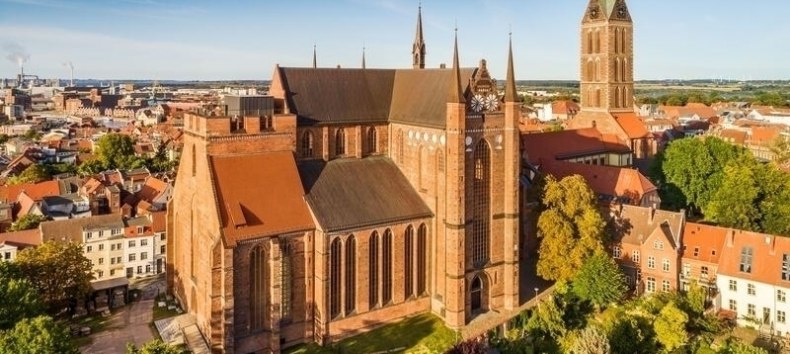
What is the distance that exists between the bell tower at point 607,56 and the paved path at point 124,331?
211 ft

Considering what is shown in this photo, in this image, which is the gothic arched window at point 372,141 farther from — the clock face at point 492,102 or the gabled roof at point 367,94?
the clock face at point 492,102

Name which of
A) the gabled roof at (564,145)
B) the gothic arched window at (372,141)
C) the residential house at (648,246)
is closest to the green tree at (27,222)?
the gothic arched window at (372,141)

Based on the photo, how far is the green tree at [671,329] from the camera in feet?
134

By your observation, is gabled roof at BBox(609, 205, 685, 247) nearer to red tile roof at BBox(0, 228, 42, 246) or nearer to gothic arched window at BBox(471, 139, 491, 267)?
gothic arched window at BBox(471, 139, 491, 267)

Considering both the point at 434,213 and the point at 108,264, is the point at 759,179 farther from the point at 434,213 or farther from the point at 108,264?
the point at 108,264

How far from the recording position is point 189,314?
47688 millimetres

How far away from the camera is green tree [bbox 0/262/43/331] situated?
→ 37438 millimetres

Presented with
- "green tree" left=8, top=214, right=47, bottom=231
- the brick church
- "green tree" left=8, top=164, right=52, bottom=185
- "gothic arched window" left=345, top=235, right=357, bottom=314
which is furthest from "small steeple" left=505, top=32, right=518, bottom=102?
"green tree" left=8, top=164, right=52, bottom=185

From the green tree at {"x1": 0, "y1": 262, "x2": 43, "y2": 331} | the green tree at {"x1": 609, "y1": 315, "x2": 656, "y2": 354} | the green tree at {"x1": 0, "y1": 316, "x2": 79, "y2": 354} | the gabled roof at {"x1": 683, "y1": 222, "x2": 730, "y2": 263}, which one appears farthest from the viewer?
the gabled roof at {"x1": 683, "y1": 222, "x2": 730, "y2": 263}

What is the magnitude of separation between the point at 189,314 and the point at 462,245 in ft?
69.1

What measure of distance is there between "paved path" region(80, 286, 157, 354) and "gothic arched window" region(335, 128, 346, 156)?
19.2 m

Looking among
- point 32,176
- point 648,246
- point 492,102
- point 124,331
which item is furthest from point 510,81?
point 32,176

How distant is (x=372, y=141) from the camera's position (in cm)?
5266

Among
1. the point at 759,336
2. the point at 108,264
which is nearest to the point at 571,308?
the point at 759,336
